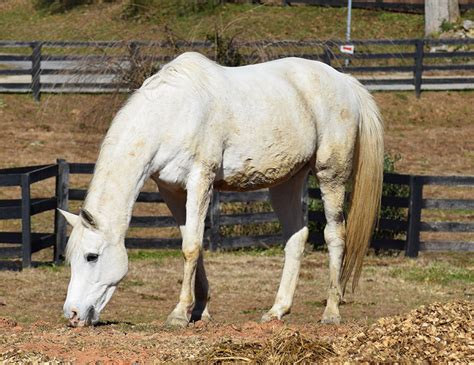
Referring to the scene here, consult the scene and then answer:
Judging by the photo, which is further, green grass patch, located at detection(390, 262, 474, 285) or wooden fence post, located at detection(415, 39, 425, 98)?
wooden fence post, located at detection(415, 39, 425, 98)

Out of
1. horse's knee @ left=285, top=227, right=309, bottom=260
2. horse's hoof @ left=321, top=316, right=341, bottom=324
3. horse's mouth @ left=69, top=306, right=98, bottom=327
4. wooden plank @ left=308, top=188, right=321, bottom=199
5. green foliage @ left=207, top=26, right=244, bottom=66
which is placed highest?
green foliage @ left=207, top=26, right=244, bottom=66

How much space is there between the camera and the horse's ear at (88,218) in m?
8.37

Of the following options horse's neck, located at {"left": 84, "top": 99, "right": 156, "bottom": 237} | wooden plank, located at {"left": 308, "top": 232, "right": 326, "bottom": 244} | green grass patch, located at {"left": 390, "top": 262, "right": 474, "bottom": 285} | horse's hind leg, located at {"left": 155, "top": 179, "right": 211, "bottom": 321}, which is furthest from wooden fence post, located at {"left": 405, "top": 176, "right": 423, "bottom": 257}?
horse's neck, located at {"left": 84, "top": 99, "right": 156, "bottom": 237}

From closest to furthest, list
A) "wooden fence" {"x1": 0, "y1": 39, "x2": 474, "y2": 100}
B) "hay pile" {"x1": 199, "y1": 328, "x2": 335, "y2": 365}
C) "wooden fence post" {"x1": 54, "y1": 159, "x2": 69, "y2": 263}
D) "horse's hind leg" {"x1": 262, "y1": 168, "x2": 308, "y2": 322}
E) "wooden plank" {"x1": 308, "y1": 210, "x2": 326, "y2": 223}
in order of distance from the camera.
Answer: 1. "hay pile" {"x1": 199, "y1": 328, "x2": 335, "y2": 365}
2. "horse's hind leg" {"x1": 262, "y1": 168, "x2": 308, "y2": 322}
3. "wooden fence post" {"x1": 54, "y1": 159, "x2": 69, "y2": 263}
4. "wooden plank" {"x1": 308, "y1": 210, "x2": 326, "y2": 223}
5. "wooden fence" {"x1": 0, "y1": 39, "x2": 474, "y2": 100}

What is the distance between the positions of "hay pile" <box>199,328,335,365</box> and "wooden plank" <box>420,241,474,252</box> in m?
8.04

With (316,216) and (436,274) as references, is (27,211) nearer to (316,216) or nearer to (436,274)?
(316,216)

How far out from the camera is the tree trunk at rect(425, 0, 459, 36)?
3362cm

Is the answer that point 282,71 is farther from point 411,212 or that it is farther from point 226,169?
point 411,212

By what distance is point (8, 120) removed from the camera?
24516 millimetres

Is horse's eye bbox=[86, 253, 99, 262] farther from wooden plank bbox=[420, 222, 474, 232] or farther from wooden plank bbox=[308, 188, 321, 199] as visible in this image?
wooden plank bbox=[308, 188, 321, 199]

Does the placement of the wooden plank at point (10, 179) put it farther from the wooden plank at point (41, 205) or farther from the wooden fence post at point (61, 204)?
the wooden fence post at point (61, 204)

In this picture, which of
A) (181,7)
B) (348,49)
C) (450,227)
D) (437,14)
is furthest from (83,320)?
(181,7)

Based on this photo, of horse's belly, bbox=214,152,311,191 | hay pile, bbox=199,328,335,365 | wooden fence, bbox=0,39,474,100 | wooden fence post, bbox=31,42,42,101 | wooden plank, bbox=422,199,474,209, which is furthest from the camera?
wooden fence post, bbox=31,42,42,101

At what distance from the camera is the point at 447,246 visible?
14.9 metres
